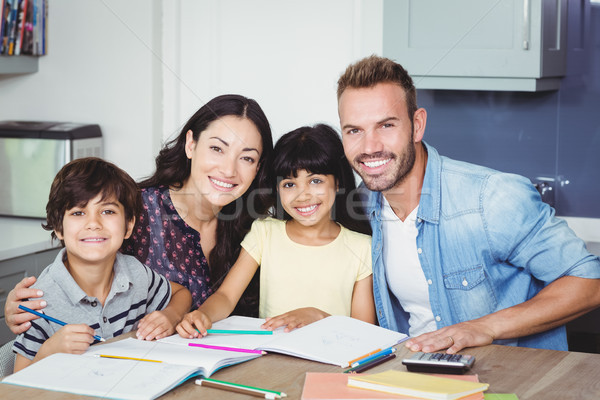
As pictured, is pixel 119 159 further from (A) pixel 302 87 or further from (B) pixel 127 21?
(A) pixel 302 87

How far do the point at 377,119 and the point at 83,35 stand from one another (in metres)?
1.92

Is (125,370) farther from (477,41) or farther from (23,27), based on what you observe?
(23,27)

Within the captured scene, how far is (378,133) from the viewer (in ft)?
6.17

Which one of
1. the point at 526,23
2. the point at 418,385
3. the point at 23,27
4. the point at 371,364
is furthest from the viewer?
the point at 23,27

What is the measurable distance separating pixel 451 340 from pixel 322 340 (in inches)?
9.9

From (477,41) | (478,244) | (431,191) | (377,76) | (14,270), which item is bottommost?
(14,270)

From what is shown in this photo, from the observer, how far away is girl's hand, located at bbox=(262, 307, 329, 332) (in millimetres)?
1537

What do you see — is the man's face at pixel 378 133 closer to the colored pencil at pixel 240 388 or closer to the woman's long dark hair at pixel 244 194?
the woman's long dark hair at pixel 244 194

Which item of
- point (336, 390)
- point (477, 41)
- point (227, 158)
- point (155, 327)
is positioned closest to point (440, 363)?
point (336, 390)

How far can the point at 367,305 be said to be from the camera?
198cm

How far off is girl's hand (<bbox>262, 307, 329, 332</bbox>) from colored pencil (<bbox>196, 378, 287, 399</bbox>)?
352 mm

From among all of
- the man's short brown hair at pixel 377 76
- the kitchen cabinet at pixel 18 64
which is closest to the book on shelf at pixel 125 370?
the man's short brown hair at pixel 377 76

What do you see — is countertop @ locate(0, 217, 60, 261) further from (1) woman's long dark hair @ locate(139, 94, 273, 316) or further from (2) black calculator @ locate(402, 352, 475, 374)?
(2) black calculator @ locate(402, 352, 475, 374)

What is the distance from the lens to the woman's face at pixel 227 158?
2041mm
